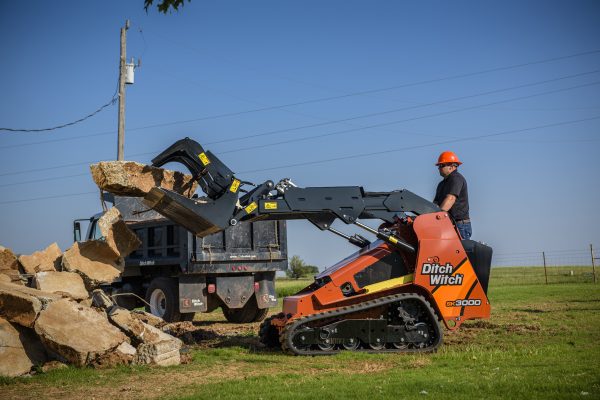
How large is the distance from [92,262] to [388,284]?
5386 mm

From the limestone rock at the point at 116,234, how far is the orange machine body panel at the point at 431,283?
3684mm

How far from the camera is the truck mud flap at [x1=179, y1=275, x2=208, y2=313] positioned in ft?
52.5

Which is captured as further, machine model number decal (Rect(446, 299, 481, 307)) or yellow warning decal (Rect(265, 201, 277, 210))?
machine model number decal (Rect(446, 299, 481, 307))

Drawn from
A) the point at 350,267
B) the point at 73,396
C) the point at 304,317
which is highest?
the point at 350,267

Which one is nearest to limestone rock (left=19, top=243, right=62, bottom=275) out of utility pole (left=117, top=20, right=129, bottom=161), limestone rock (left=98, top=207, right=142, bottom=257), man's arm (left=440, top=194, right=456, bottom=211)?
limestone rock (left=98, top=207, right=142, bottom=257)

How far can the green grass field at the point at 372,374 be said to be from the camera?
7.23 meters

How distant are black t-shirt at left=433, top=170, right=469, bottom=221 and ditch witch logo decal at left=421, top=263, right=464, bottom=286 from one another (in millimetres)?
964

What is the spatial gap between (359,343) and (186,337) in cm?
360

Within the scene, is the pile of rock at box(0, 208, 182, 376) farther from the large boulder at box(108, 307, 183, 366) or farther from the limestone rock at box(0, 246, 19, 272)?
the limestone rock at box(0, 246, 19, 272)

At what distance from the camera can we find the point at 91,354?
9.59 m

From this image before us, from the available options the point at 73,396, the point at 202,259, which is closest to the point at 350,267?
the point at 73,396

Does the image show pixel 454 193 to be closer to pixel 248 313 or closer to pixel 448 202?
pixel 448 202

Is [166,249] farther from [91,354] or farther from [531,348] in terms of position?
[531,348]

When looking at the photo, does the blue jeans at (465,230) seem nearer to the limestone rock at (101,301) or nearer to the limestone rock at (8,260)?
the limestone rock at (101,301)
